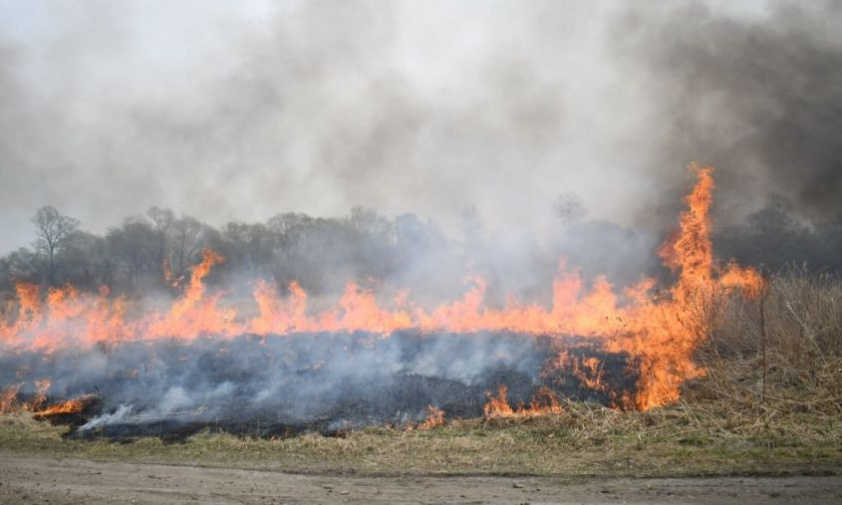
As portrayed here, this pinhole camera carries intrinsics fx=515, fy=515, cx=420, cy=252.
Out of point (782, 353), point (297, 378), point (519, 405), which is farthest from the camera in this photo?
point (297, 378)

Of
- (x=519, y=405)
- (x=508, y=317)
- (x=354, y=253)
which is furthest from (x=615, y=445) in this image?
(x=354, y=253)

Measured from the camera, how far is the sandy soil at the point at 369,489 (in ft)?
23.6

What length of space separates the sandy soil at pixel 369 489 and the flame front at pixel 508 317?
6.46 m

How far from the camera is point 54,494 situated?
8547 mm

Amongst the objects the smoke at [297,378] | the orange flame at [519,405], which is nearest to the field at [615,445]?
the orange flame at [519,405]

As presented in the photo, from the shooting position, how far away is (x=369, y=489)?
328 inches

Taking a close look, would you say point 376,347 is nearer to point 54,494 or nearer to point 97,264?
point 54,494

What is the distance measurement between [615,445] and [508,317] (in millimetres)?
11232

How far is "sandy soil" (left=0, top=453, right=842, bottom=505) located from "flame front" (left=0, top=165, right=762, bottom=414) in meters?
6.46

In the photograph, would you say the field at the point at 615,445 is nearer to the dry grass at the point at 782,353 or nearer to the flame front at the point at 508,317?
the dry grass at the point at 782,353

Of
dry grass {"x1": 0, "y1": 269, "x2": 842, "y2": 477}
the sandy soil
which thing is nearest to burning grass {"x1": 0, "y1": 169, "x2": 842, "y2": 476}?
dry grass {"x1": 0, "y1": 269, "x2": 842, "y2": 477}

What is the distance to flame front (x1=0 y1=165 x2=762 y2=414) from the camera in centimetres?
1620

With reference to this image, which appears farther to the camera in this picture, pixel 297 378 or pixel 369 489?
pixel 297 378

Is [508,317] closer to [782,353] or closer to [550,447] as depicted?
[782,353]
